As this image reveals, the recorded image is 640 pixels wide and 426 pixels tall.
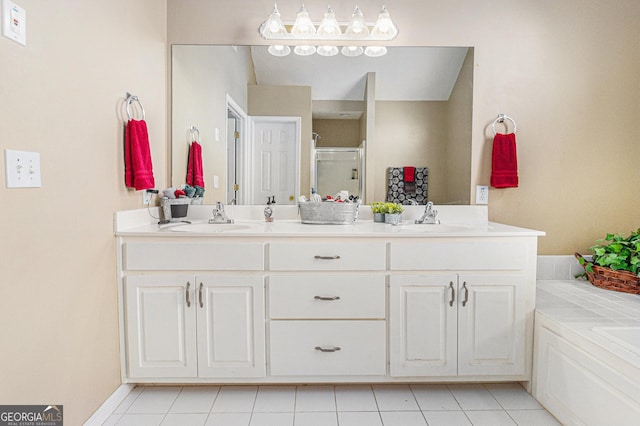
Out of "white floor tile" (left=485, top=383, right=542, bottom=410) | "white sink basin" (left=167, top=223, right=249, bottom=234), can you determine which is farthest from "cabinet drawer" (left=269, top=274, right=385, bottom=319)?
"white floor tile" (left=485, top=383, right=542, bottom=410)

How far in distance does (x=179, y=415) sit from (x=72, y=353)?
550 millimetres

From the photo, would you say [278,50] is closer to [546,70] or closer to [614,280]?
[546,70]

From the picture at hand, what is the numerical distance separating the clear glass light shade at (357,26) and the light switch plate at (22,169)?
1.75 metres

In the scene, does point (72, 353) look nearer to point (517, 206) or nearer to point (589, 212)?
point (517, 206)

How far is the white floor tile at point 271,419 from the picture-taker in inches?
62.1

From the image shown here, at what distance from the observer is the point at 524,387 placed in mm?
1834

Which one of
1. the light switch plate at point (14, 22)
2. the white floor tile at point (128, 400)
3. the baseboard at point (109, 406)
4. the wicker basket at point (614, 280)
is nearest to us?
the light switch plate at point (14, 22)

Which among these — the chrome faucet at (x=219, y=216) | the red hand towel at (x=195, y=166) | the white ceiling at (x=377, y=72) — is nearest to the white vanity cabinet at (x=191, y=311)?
the chrome faucet at (x=219, y=216)

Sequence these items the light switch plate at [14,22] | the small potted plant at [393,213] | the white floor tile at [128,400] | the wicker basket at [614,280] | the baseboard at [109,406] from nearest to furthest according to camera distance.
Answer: the light switch plate at [14,22], the baseboard at [109,406], the white floor tile at [128,400], the wicker basket at [614,280], the small potted plant at [393,213]

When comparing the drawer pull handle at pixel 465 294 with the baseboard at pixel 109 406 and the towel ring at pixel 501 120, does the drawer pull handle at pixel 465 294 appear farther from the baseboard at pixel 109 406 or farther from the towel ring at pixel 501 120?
the baseboard at pixel 109 406

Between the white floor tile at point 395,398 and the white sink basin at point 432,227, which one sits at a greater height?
the white sink basin at point 432,227

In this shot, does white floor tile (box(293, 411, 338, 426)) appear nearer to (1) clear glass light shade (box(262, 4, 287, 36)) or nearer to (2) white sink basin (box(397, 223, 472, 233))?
(2) white sink basin (box(397, 223, 472, 233))

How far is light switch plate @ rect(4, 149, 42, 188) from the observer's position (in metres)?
1.09

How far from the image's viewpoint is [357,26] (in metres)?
2.17
